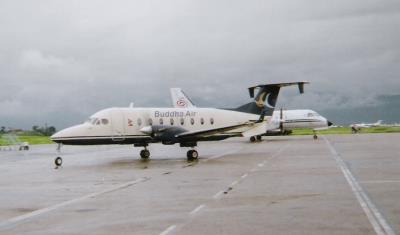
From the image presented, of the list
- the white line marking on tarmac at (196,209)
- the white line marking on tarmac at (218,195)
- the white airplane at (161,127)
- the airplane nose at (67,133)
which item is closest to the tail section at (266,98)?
the white airplane at (161,127)

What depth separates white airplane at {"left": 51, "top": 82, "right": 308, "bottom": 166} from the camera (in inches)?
1193

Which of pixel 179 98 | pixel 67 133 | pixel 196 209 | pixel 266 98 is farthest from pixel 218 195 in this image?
pixel 179 98

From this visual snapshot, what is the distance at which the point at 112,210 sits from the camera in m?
12.5

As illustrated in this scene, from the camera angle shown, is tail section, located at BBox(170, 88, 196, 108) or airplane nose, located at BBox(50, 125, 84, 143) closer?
airplane nose, located at BBox(50, 125, 84, 143)

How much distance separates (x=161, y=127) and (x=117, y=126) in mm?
2499

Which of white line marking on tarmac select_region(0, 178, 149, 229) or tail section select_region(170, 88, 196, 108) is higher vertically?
tail section select_region(170, 88, 196, 108)

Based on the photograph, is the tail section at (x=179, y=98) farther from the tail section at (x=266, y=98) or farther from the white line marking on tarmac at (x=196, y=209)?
the white line marking on tarmac at (x=196, y=209)

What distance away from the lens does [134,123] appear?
32094mm

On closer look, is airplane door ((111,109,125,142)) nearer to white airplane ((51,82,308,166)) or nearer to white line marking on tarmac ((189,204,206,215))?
white airplane ((51,82,308,166))

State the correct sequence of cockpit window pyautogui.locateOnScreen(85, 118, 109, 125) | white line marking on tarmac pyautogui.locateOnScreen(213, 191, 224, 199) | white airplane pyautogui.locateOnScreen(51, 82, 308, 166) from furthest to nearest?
cockpit window pyautogui.locateOnScreen(85, 118, 109, 125) < white airplane pyautogui.locateOnScreen(51, 82, 308, 166) < white line marking on tarmac pyautogui.locateOnScreen(213, 191, 224, 199)

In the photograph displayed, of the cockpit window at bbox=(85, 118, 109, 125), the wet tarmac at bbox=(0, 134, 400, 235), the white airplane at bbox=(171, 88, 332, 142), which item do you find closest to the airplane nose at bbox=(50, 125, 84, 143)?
the cockpit window at bbox=(85, 118, 109, 125)

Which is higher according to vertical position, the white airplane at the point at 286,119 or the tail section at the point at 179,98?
the tail section at the point at 179,98

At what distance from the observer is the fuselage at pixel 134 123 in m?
29.9

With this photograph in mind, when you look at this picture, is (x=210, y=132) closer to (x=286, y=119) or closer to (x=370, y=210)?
(x=370, y=210)
